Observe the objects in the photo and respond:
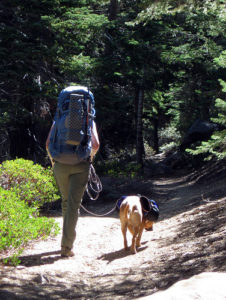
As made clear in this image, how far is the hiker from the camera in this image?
530 centimetres

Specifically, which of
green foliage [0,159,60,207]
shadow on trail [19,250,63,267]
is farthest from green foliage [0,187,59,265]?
green foliage [0,159,60,207]

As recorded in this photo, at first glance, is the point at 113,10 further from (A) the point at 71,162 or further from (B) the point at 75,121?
(A) the point at 71,162

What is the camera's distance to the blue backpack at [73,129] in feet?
17.2

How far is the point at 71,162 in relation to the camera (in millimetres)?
5309

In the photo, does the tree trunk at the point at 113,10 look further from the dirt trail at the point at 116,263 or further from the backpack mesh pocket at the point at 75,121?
the backpack mesh pocket at the point at 75,121

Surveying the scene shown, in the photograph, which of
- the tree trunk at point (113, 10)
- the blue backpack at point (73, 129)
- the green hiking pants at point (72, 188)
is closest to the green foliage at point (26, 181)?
the green hiking pants at point (72, 188)

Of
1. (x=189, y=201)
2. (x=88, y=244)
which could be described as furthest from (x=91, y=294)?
(x=189, y=201)

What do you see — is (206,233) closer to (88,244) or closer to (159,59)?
(88,244)

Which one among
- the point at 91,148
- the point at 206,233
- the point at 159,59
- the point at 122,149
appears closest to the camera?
the point at 91,148

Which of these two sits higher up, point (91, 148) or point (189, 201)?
point (91, 148)

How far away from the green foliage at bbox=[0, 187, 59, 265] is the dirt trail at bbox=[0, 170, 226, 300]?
178 mm

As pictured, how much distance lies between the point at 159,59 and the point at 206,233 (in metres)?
9.84

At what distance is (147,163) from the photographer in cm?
2191

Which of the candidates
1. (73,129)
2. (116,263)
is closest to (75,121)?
(73,129)
